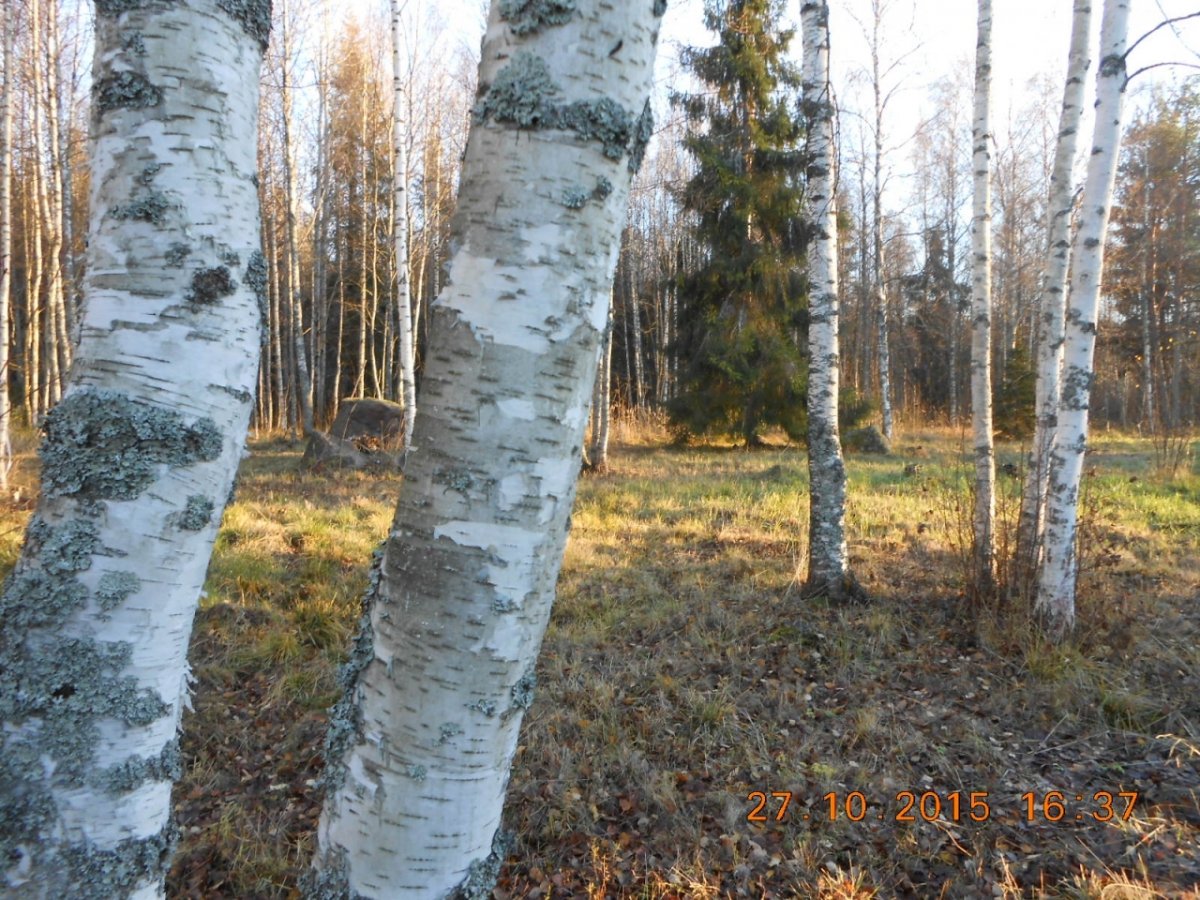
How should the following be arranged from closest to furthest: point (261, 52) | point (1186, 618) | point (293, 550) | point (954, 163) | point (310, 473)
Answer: point (261, 52) → point (1186, 618) → point (293, 550) → point (310, 473) → point (954, 163)

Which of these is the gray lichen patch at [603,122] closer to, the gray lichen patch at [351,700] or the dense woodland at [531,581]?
the dense woodland at [531,581]

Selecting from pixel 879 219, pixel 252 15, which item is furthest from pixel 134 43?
pixel 879 219

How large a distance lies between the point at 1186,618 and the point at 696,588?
3278 millimetres

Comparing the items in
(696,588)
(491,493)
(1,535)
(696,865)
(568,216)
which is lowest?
(696,865)

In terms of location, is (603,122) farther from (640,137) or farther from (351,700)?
(351,700)

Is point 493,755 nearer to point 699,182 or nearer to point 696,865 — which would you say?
point 696,865

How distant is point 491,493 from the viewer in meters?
1.19

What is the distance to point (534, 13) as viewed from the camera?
3.92 feet

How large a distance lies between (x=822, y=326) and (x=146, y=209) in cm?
453

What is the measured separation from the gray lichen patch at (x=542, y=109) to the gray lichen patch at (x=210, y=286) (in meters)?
0.59

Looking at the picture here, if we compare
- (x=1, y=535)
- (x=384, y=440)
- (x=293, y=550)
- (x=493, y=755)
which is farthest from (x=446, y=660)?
(x=384, y=440)

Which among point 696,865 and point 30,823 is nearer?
point 30,823

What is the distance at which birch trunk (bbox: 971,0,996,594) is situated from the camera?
483 cm
